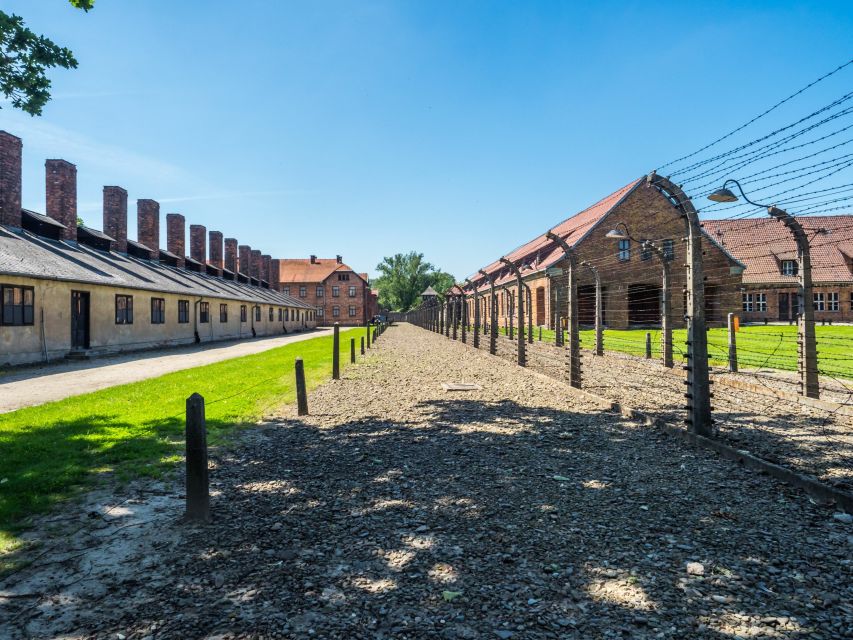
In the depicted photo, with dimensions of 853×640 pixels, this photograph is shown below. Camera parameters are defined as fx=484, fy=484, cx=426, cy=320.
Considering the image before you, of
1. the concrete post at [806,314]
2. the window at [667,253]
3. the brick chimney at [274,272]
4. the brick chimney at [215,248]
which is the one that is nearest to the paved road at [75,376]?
the window at [667,253]

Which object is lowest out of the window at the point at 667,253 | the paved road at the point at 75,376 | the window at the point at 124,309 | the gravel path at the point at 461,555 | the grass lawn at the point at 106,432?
the gravel path at the point at 461,555

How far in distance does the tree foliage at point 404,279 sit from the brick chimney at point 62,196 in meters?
72.6

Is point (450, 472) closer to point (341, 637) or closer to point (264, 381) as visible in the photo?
point (341, 637)

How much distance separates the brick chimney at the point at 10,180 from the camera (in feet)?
61.8

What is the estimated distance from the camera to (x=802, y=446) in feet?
18.2

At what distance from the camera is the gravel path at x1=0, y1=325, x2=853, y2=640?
254 cm

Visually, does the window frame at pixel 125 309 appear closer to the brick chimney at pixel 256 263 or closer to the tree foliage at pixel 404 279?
the brick chimney at pixel 256 263

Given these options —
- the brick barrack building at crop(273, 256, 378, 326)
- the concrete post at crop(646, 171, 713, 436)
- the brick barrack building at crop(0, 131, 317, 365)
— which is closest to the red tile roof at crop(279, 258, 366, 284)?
the brick barrack building at crop(273, 256, 378, 326)

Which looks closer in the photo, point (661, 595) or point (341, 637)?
point (341, 637)

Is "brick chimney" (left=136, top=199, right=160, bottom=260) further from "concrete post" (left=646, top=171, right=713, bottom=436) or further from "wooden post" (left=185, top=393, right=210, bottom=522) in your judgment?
"concrete post" (left=646, top=171, right=713, bottom=436)

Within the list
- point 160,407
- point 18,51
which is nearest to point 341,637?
point 160,407

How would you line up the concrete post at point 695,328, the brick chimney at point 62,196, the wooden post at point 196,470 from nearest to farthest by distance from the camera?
the wooden post at point 196,470, the concrete post at point 695,328, the brick chimney at point 62,196

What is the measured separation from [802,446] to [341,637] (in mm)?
5691

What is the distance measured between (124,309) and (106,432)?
17.2 metres
